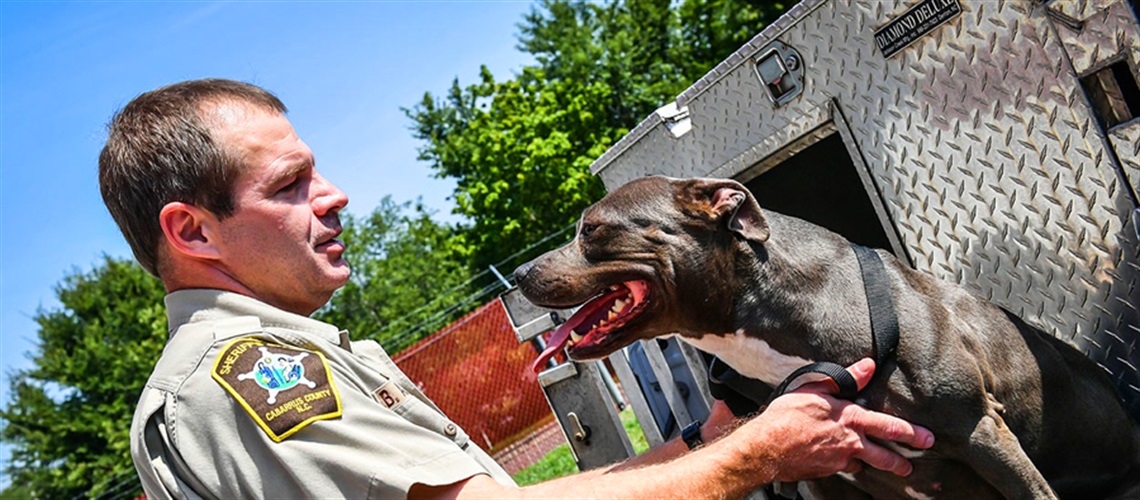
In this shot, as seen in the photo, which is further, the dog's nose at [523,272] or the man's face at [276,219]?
the dog's nose at [523,272]

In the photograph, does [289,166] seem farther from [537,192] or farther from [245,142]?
[537,192]

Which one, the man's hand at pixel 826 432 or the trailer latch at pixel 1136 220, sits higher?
the trailer latch at pixel 1136 220

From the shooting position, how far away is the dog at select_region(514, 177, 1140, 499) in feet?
10.4

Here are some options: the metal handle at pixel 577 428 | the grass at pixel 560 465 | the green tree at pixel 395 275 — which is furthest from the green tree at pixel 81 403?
the metal handle at pixel 577 428

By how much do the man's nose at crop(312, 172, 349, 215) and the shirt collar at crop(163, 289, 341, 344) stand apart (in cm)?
34

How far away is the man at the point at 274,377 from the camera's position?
2.29 metres

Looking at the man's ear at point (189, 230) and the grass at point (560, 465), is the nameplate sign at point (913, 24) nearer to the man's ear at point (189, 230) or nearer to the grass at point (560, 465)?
the man's ear at point (189, 230)

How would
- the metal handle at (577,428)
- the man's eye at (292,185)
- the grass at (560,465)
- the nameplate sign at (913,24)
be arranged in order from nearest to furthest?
the man's eye at (292,185)
the nameplate sign at (913,24)
the metal handle at (577,428)
the grass at (560,465)

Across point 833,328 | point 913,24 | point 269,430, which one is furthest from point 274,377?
point 913,24

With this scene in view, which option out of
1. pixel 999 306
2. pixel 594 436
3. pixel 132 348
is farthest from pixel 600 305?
pixel 132 348

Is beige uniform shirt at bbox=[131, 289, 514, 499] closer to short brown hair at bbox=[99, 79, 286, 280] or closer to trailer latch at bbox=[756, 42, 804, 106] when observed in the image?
short brown hair at bbox=[99, 79, 286, 280]

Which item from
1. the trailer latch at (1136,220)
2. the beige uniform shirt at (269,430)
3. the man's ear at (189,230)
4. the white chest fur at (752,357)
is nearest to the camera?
the beige uniform shirt at (269,430)

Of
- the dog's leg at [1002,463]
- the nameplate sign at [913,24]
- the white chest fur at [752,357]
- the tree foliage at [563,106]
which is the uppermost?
the tree foliage at [563,106]

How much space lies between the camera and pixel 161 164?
2695mm
